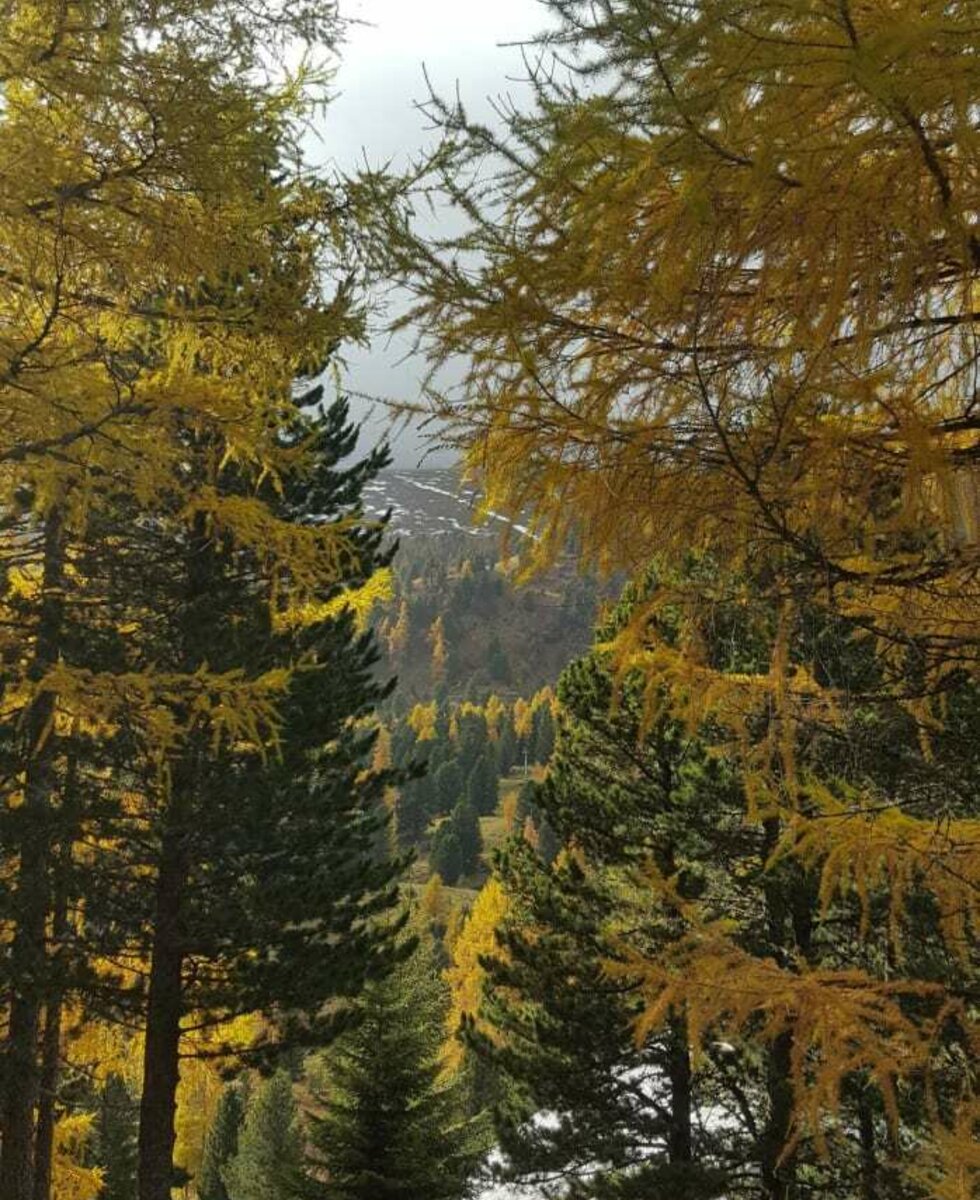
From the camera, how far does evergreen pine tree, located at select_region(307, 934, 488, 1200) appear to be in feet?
36.2

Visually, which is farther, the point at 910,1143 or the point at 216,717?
the point at 910,1143

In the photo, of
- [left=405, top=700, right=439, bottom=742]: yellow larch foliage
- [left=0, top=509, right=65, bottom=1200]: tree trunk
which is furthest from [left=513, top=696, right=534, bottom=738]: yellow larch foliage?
[left=0, top=509, right=65, bottom=1200]: tree trunk

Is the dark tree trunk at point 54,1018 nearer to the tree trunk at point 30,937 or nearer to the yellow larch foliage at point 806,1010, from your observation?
the tree trunk at point 30,937

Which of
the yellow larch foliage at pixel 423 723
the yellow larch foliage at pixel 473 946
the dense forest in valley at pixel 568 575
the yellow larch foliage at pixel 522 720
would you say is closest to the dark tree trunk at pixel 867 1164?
the dense forest in valley at pixel 568 575

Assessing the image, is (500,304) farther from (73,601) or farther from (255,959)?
(255,959)

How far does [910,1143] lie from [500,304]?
9.30 m

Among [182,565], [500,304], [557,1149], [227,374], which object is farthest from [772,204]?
[557,1149]

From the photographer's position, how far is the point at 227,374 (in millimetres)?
6055

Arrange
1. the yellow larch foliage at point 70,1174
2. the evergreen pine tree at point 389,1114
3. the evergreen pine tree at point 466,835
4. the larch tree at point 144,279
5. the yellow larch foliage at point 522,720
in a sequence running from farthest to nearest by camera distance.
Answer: the yellow larch foliage at point 522,720 → the evergreen pine tree at point 466,835 → the evergreen pine tree at point 389,1114 → the yellow larch foliage at point 70,1174 → the larch tree at point 144,279

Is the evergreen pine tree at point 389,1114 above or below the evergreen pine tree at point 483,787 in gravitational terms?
above

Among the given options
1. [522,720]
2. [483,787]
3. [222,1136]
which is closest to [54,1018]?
[222,1136]

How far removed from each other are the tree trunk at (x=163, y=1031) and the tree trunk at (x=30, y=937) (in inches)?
42.0

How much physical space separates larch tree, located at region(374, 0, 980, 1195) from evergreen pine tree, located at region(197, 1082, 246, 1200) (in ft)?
123

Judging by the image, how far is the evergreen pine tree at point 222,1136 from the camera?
34.2 m
